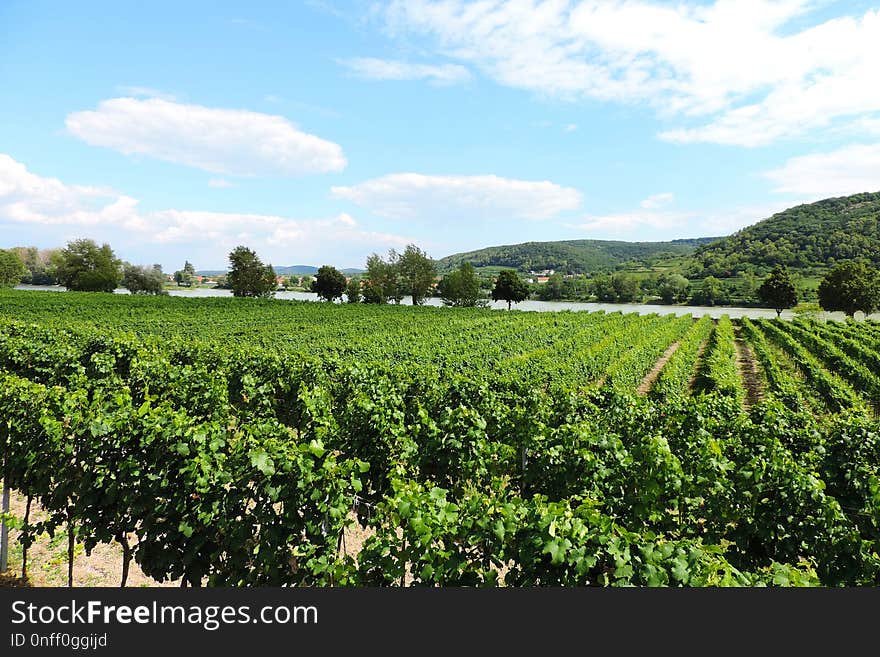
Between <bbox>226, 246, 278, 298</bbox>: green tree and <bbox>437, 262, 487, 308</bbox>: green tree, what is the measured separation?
1285 inches

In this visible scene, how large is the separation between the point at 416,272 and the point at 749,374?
2415 inches

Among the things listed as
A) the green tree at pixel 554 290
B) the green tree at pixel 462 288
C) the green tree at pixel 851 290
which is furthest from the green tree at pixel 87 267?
the green tree at pixel 851 290

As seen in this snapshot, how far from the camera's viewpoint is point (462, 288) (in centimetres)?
7575

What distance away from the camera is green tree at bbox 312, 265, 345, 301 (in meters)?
81.8

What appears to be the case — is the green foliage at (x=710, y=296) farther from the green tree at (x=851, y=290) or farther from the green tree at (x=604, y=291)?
the green tree at (x=851, y=290)

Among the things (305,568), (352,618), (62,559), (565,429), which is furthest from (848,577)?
(62,559)

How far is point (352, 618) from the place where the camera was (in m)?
2.56

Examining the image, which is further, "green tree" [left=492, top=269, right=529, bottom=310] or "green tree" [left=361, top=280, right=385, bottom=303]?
"green tree" [left=361, top=280, right=385, bottom=303]

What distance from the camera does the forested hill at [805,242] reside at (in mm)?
99188

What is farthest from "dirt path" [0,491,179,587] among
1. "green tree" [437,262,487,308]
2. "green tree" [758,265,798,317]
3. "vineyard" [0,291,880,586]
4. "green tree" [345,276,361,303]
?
→ "green tree" [345,276,361,303]

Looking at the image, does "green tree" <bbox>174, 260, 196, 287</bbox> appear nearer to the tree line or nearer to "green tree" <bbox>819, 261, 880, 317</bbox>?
the tree line

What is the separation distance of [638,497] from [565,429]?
126cm

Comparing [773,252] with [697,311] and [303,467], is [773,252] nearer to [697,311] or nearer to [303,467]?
[697,311]

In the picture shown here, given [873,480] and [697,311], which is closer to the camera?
[873,480]
